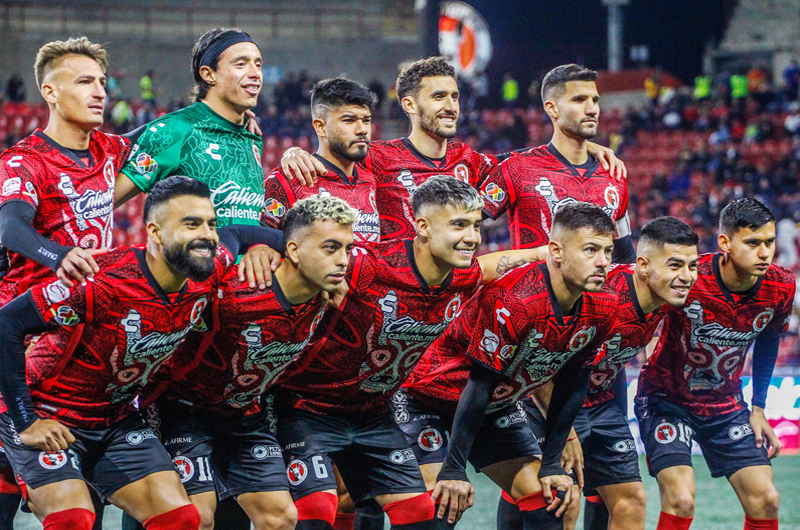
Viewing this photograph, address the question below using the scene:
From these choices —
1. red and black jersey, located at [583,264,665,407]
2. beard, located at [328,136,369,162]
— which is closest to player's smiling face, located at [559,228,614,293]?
red and black jersey, located at [583,264,665,407]

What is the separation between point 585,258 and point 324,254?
1296 millimetres

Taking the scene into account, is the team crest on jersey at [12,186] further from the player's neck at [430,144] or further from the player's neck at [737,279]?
the player's neck at [737,279]

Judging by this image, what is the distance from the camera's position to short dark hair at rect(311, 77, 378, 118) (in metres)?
5.05

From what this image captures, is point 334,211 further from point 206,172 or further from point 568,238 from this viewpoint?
point 568,238

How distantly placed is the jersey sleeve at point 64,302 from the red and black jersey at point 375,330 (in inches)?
45.0

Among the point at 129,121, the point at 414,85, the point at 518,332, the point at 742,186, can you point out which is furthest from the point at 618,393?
the point at 129,121

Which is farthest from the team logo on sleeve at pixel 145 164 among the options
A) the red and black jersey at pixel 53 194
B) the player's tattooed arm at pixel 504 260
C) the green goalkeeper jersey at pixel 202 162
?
the player's tattooed arm at pixel 504 260

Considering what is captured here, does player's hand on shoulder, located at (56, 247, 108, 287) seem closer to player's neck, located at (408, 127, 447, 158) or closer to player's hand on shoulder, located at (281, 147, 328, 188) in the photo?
player's hand on shoulder, located at (281, 147, 328, 188)

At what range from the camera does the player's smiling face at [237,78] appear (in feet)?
15.8

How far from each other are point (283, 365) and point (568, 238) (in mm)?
1524

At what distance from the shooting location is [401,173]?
17.2 ft

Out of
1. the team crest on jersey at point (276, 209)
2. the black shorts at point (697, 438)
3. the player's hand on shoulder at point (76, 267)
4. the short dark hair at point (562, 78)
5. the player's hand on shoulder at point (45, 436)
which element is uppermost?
the short dark hair at point (562, 78)

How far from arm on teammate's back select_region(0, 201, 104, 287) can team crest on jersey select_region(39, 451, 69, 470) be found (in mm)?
760

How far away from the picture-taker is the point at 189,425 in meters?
4.48
